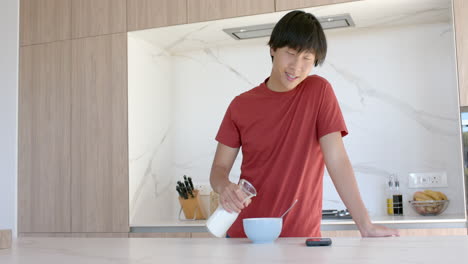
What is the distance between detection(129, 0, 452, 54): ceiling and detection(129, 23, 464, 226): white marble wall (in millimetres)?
61

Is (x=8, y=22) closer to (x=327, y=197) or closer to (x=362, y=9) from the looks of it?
(x=362, y=9)

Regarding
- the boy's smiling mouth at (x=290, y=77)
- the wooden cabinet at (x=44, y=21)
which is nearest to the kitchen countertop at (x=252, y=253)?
the boy's smiling mouth at (x=290, y=77)

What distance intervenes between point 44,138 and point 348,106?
1.77 m

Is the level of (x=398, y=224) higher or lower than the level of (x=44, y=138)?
lower

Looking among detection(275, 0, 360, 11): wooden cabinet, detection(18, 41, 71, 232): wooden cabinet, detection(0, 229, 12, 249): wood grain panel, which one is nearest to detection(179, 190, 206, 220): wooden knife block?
detection(18, 41, 71, 232): wooden cabinet

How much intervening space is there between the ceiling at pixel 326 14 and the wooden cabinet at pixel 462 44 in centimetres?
15

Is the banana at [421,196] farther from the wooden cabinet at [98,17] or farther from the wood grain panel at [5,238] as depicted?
the wood grain panel at [5,238]

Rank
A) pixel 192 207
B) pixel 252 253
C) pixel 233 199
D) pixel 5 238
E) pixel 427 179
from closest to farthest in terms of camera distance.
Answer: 1. pixel 252 253
2. pixel 5 238
3. pixel 233 199
4. pixel 427 179
5. pixel 192 207

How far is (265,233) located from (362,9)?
1847mm

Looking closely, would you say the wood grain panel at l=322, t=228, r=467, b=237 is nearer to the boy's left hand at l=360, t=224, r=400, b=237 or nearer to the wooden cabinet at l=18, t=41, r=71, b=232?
the boy's left hand at l=360, t=224, r=400, b=237

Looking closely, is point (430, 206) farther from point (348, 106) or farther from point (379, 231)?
point (379, 231)

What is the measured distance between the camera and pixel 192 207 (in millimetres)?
3215

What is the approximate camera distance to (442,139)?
2.93 metres

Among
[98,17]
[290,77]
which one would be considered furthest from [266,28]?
[290,77]
